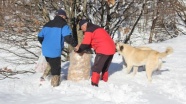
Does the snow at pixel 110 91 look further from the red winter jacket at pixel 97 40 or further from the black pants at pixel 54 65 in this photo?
the red winter jacket at pixel 97 40

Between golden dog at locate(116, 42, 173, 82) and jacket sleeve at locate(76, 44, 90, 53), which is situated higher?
jacket sleeve at locate(76, 44, 90, 53)

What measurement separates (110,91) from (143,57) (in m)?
1.78

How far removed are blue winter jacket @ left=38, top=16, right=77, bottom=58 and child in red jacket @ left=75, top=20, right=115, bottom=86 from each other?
0.47m

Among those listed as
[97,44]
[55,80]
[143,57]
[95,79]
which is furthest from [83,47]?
[143,57]

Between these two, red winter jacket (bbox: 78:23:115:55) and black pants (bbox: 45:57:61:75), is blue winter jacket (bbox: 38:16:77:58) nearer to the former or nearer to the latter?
black pants (bbox: 45:57:61:75)

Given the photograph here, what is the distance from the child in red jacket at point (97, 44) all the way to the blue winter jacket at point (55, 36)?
47cm

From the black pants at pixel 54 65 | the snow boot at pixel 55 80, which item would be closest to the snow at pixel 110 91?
the snow boot at pixel 55 80

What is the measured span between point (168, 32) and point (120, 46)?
499 inches

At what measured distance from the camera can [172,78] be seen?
28.3 ft

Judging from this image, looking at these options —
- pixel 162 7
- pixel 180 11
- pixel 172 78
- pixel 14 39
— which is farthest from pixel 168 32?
pixel 172 78

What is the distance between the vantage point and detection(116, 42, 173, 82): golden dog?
26.4 feet

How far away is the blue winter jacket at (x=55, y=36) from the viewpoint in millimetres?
7055

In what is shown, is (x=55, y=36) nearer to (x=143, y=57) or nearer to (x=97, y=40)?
(x=97, y=40)

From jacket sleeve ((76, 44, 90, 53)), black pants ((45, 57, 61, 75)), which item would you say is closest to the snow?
black pants ((45, 57, 61, 75))
